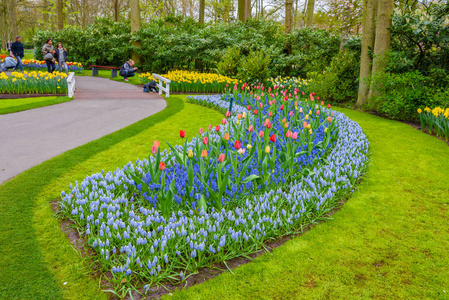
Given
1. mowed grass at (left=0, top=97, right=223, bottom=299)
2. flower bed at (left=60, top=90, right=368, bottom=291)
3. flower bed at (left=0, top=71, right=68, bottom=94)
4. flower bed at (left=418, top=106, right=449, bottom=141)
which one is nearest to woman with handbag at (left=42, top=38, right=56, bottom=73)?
flower bed at (left=0, top=71, right=68, bottom=94)

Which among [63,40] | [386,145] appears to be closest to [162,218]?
[386,145]

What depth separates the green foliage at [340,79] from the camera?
10.9 meters

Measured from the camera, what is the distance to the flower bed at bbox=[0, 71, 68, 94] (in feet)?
35.0

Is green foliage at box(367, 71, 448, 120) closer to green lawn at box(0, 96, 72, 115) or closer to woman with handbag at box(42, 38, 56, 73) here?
green lawn at box(0, 96, 72, 115)

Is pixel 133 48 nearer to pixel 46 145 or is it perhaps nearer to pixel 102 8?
pixel 46 145

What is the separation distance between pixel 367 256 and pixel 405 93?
645 cm

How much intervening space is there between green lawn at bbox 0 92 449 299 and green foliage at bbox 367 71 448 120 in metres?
3.69

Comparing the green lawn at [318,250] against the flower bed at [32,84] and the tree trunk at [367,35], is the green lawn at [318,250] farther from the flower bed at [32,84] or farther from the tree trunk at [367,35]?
the flower bed at [32,84]

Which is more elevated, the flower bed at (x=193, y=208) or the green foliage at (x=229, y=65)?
the green foliage at (x=229, y=65)

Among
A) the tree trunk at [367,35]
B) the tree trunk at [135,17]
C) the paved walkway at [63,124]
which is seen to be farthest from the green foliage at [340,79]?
the tree trunk at [135,17]

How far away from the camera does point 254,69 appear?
41.1ft

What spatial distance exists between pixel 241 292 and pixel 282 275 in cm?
40

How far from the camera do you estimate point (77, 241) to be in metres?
3.05

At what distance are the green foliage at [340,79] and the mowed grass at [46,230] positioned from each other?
6688 millimetres
